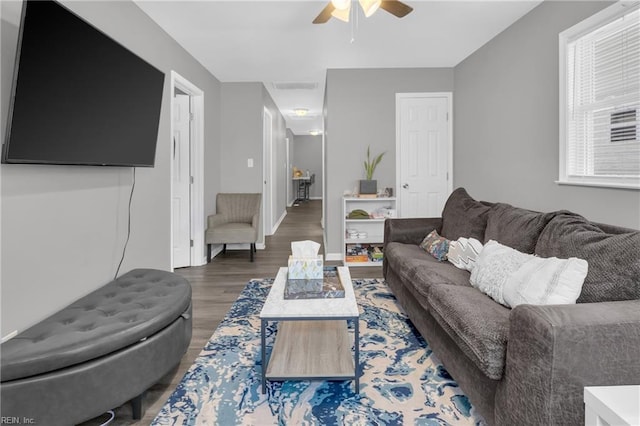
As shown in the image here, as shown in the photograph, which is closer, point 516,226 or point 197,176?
point 516,226

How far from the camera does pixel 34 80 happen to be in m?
1.68

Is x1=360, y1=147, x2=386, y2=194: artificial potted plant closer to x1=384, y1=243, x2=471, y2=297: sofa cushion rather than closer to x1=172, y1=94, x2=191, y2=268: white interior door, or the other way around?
x1=384, y1=243, x2=471, y2=297: sofa cushion

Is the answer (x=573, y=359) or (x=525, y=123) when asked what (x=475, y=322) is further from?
(x=525, y=123)

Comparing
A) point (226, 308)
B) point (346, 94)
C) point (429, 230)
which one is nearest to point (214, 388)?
point (226, 308)

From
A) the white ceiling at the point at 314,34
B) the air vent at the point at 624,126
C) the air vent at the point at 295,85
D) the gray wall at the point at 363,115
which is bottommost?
the air vent at the point at 624,126

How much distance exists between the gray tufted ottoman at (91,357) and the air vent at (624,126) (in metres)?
2.90

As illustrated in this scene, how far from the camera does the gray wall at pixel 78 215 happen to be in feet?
5.70

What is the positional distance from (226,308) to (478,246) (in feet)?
6.97

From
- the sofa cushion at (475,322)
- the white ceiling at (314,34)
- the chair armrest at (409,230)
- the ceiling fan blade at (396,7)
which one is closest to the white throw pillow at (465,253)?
the sofa cushion at (475,322)

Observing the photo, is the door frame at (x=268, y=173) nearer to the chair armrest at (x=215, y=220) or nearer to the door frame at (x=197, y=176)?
the chair armrest at (x=215, y=220)

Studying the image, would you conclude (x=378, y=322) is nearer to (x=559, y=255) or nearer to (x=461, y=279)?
(x=461, y=279)

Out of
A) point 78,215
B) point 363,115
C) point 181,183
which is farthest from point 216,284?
point 363,115

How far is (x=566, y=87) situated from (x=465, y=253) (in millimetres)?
1456

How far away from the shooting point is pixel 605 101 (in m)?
2.39
